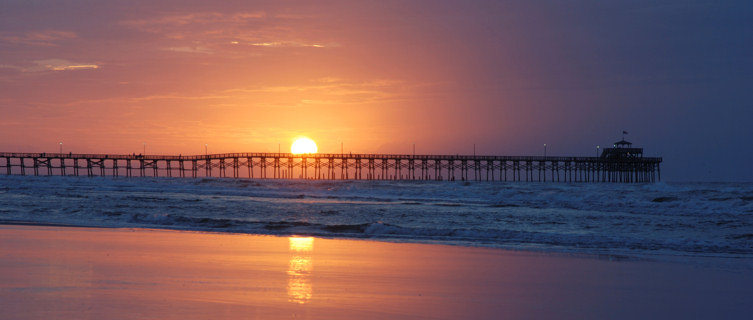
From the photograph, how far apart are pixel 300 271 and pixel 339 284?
1064mm

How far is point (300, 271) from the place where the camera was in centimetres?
841

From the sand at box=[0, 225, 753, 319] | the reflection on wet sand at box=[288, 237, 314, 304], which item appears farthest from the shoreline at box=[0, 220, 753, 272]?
the reflection on wet sand at box=[288, 237, 314, 304]

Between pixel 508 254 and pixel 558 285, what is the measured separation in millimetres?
3071

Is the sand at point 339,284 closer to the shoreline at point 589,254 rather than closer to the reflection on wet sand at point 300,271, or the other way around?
the reflection on wet sand at point 300,271

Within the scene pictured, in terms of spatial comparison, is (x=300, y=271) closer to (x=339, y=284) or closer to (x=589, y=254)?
(x=339, y=284)

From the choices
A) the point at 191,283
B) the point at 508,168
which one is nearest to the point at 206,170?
the point at 508,168

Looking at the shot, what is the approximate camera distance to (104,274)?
779 cm

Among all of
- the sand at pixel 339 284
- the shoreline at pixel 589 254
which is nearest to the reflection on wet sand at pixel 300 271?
the sand at pixel 339 284

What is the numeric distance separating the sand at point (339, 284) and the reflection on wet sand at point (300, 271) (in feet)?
0.04

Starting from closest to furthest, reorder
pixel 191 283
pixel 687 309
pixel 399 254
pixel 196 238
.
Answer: pixel 687 309, pixel 191 283, pixel 399 254, pixel 196 238

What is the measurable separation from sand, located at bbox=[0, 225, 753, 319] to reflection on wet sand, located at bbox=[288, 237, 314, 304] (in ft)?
0.04

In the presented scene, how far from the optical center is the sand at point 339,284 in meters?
6.11

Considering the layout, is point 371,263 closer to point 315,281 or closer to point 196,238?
point 315,281

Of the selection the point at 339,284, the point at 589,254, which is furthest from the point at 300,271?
the point at 589,254
